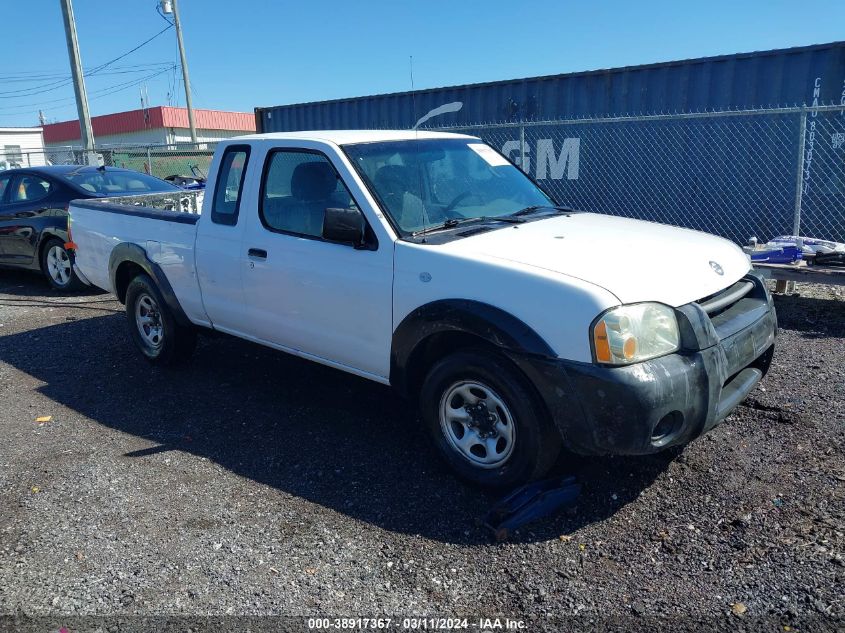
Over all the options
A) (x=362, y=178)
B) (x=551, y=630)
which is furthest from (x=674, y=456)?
(x=362, y=178)

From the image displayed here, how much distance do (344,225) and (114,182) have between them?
22.0 feet

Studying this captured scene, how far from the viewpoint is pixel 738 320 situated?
11.9 feet

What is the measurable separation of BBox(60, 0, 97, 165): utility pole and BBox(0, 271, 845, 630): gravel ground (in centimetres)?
1256

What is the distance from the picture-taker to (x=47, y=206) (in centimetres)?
902

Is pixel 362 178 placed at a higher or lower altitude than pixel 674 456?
higher

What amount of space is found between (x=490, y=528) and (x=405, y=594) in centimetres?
58

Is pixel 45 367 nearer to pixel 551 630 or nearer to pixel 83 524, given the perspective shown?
pixel 83 524

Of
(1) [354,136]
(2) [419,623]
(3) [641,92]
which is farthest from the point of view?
(3) [641,92]

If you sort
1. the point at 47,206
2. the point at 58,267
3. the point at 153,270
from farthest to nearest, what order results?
the point at 58,267, the point at 47,206, the point at 153,270

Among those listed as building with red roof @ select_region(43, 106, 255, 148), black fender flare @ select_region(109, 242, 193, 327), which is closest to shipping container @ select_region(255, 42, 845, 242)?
black fender flare @ select_region(109, 242, 193, 327)

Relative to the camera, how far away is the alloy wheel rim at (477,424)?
3.54 meters

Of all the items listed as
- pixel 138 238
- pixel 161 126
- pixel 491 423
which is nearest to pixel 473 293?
pixel 491 423

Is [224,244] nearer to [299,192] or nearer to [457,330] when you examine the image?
[299,192]

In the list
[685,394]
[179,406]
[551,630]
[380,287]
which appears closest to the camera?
[551,630]
